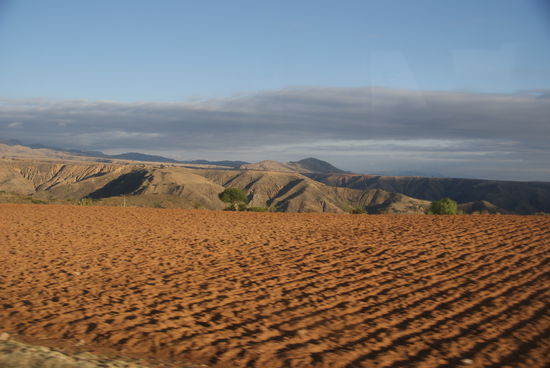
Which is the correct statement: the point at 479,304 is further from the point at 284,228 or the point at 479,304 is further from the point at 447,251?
the point at 284,228

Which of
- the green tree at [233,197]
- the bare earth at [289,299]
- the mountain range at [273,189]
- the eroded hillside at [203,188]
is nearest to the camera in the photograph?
the bare earth at [289,299]

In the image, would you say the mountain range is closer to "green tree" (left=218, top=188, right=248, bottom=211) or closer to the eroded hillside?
the eroded hillside

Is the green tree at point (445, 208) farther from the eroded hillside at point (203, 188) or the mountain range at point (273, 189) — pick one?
the eroded hillside at point (203, 188)

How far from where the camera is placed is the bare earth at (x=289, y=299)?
6422mm

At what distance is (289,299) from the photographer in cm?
905

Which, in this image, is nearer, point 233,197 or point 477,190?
point 233,197

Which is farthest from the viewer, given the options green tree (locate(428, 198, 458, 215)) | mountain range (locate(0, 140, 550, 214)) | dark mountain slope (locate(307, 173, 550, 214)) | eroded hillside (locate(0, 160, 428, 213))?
dark mountain slope (locate(307, 173, 550, 214))

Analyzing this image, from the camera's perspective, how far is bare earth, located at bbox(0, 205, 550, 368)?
642 centimetres

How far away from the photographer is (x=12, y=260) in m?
13.3

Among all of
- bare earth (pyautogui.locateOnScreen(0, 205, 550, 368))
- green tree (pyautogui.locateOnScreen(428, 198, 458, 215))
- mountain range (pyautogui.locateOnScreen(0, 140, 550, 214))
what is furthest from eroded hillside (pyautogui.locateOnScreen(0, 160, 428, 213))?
bare earth (pyautogui.locateOnScreen(0, 205, 550, 368))

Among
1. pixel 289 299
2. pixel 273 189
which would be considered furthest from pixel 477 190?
pixel 289 299

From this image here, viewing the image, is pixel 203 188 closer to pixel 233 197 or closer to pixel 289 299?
pixel 233 197

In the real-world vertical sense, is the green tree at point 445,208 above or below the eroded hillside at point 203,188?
above

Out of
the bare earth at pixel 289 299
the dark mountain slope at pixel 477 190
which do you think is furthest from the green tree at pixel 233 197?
the dark mountain slope at pixel 477 190
